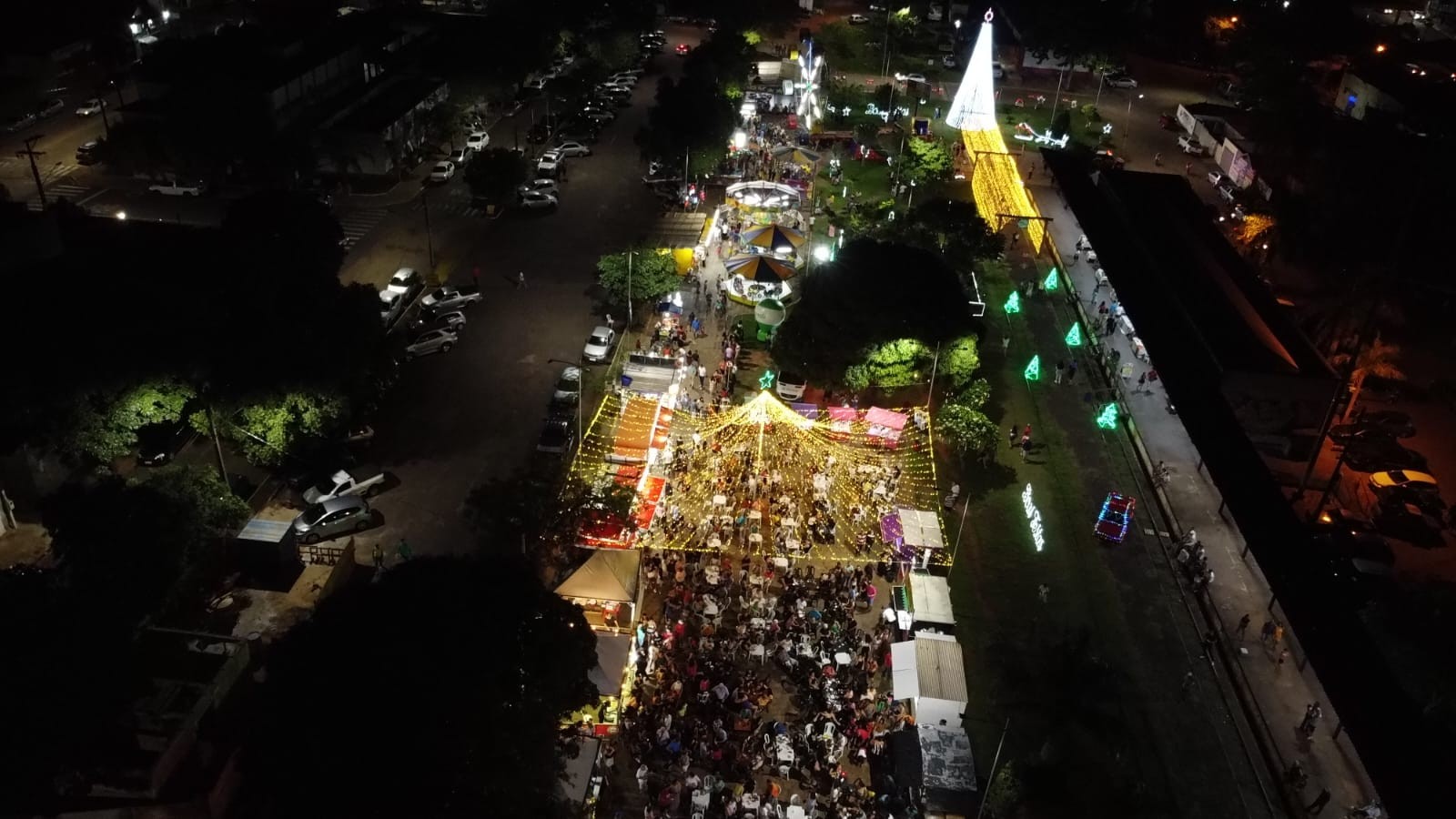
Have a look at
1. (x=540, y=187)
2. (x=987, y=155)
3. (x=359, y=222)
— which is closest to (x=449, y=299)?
(x=359, y=222)

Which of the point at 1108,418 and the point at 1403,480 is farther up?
the point at 1108,418

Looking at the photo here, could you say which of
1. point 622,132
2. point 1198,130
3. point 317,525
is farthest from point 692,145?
point 1198,130

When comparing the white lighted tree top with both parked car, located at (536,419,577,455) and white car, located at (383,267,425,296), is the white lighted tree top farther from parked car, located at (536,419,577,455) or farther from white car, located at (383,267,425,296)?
parked car, located at (536,419,577,455)

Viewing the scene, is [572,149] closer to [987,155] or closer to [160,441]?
[987,155]

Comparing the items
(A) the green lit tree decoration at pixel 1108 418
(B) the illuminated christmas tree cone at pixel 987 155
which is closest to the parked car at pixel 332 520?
(A) the green lit tree decoration at pixel 1108 418

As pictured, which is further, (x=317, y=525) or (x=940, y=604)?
(x=317, y=525)

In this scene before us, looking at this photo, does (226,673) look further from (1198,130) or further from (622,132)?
(1198,130)
